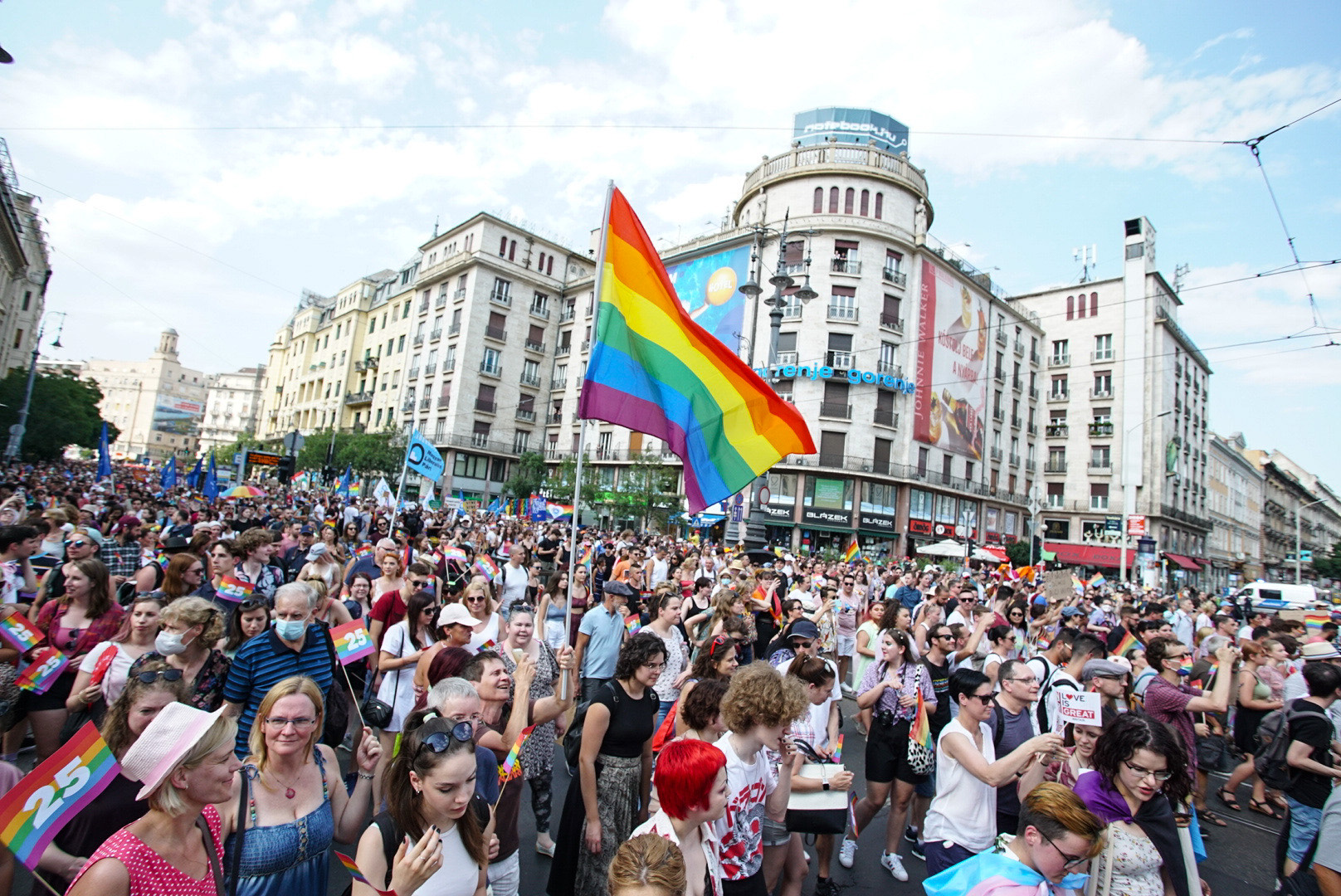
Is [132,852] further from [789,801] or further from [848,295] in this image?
[848,295]

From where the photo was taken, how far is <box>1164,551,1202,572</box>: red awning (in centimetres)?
4316

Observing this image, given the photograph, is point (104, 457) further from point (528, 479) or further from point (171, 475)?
point (528, 479)

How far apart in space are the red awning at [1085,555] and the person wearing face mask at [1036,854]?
46284 mm

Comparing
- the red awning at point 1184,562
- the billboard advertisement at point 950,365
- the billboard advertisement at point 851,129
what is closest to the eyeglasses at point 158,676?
the billboard advertisement at point 950,365

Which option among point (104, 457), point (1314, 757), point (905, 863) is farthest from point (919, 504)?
point (104, 457)

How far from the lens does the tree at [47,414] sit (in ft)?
90.1

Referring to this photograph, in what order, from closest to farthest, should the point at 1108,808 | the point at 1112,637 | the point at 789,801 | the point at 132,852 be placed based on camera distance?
the point at 132,852, the point at 1108,808, the point at 789,801, the point at 1112,637

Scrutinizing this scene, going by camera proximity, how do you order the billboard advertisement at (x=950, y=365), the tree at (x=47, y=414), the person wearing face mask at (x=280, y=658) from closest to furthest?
the person wearing face mask at (x=280, y=658) → the tree at (x=47, y=414) → the billboard advertisement at (x=950, y=365)

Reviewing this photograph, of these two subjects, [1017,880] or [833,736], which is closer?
[1017,880]

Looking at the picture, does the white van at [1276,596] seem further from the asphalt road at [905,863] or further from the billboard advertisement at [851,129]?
the billboard advertisement at [851,129]

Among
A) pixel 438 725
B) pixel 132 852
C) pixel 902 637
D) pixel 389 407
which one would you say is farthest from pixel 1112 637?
pixel 389 407

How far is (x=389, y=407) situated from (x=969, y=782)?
5590 centimetres

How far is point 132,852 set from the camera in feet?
5.99

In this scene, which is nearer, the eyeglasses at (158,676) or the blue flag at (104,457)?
the eyeglasses at (158,676)
